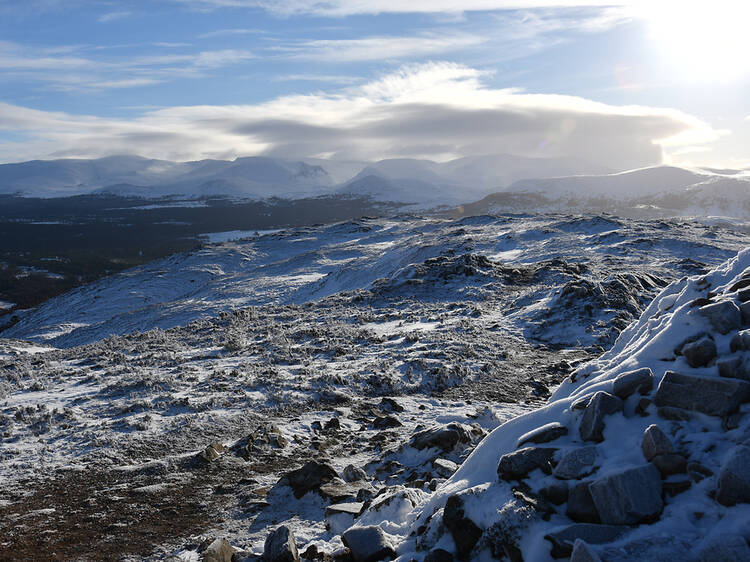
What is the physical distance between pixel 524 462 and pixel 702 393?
8.11ft

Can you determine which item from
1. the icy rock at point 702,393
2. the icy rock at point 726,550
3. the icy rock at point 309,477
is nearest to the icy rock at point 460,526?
the icy rock at point 726,550

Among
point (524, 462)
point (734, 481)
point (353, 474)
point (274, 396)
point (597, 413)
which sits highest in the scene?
point (597, 413)

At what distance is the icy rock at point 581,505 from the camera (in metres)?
5.91

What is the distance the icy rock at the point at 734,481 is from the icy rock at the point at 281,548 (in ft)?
18.2

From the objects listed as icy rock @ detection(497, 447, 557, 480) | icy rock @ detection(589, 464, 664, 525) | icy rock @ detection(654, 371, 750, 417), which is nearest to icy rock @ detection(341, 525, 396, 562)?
icy rock @ detection(497, 447, 557, 480)

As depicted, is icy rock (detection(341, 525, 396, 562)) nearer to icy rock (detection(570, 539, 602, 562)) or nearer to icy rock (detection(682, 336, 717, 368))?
icy rock (detection(570, 539, 602, 562))

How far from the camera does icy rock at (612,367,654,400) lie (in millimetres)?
7133

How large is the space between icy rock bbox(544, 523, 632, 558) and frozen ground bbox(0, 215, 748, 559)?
9.73 ft

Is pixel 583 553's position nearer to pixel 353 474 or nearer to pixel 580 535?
pixel 580 535

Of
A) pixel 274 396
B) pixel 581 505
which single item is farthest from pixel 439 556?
pixel 274 396

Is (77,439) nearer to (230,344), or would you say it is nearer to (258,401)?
(258,401)

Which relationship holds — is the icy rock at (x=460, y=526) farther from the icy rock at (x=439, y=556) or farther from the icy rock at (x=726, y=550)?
the icy rock at (x=726, y=550)

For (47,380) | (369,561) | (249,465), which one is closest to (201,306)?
(47,380)

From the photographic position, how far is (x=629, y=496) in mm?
5707
